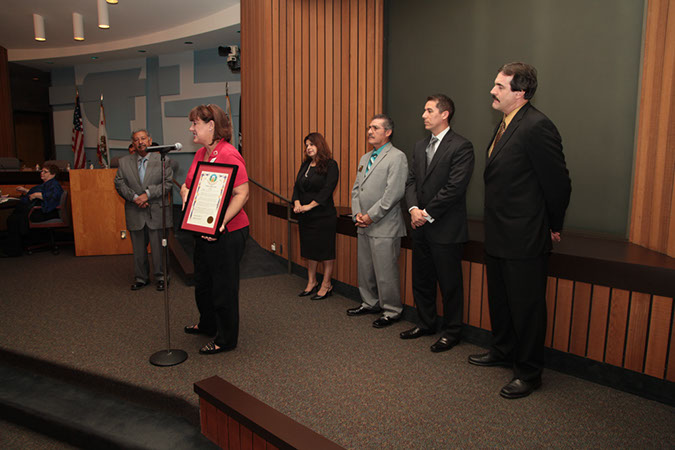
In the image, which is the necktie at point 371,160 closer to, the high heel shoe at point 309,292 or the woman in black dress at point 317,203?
the woman in black dress at point 317,203

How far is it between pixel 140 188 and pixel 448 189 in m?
2.91

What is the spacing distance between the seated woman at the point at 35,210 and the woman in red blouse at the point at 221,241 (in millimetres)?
4182

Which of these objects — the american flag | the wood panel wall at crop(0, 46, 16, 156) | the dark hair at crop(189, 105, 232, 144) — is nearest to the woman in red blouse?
the dark hair at crop(189, 105, 232, 144)

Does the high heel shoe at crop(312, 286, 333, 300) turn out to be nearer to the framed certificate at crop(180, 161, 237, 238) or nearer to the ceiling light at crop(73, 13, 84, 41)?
the framed certificate at crop(180, 161, 237, 238)

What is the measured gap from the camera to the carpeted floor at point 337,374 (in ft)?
6.62

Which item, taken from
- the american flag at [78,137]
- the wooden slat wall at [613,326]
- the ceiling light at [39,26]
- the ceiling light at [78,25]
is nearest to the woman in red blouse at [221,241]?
the wooden slat wall at [613,326]

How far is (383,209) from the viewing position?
3197 mm

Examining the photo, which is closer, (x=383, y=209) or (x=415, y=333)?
(x=415, y=333)

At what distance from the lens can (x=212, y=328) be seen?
3.12m

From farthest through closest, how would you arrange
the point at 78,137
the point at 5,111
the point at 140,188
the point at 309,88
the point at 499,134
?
the point at 78,137
the point at 5,111
the point at 309,88
the point at 140,188
the point at 499,134

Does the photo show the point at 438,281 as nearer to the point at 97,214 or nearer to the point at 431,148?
the point at 431,148

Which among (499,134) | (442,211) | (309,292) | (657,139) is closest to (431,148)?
(442,211)

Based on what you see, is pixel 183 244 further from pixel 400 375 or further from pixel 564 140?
pixel 564 140

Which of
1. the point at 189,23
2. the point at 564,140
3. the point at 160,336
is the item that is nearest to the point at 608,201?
the point at 564,140
